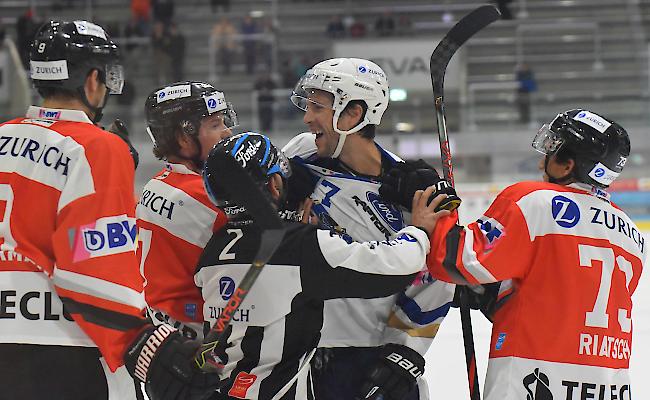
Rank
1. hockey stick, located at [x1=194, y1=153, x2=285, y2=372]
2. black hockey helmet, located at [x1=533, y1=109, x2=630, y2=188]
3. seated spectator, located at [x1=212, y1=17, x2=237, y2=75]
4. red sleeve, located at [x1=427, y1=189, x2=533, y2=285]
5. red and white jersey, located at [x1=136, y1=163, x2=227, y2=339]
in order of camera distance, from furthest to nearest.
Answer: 1. seated spectator, located at [x1=212, y1=17, x2=237, y2=75]
2. red and white jersey, located at [x1=136, y1=163, x2=227, y2=339]
3. black hockey helmet, located at [x1=533, y1=109, x2=630, y2=188]
4. red sleeve, located at [x1=427, y1=189, x2=533, y2=285]
5. hockey stick, located at [x1=194, y1=153, x2=285, y2=372]

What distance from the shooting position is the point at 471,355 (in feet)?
8.18

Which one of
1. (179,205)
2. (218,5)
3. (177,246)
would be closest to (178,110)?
(179,205)

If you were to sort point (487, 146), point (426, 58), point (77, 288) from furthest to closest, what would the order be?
point (426, 58), point (487, 146), point (77, 288)

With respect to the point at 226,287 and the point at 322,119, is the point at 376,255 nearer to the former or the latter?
the point at 226,287

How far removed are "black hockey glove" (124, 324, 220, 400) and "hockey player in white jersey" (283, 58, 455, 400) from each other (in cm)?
52

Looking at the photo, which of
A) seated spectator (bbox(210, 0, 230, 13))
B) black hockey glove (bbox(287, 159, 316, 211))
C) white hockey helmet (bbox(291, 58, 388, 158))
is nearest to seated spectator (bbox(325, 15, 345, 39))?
seated spectator (bbox(210, 0, 230, 13))

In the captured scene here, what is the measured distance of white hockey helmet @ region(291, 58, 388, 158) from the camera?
2447 mm

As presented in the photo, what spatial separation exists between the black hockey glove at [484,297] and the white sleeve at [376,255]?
0.35m

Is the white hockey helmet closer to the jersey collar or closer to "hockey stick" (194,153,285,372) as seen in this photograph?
"hockey stick" (194,153,285,372)

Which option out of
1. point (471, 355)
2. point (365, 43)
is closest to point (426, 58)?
point (365, 43)

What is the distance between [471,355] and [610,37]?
894 cm

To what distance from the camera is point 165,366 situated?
76.6 inches

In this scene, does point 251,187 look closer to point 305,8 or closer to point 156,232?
point 156,232

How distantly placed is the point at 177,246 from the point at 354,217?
1.54 ft
